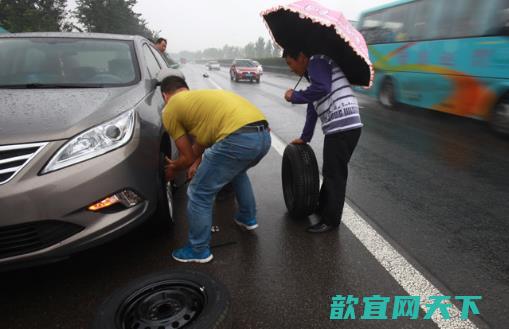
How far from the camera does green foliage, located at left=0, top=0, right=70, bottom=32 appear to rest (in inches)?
884

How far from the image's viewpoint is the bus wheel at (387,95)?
1007cm

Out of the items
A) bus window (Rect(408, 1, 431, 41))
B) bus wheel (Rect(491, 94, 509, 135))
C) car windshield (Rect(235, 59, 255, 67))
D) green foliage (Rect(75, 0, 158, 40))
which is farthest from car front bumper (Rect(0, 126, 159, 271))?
green foliage (Rect(75, 0, 158, 40))

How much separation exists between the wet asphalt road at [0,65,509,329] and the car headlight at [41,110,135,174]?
79cm

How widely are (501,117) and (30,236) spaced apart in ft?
23.7

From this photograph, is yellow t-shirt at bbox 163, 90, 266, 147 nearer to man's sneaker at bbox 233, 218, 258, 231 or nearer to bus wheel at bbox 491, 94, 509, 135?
man's sneaker at bbox 233, 218, 258, 231

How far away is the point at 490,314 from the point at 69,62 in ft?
12.5

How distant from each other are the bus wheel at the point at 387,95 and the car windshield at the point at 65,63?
8065 mm

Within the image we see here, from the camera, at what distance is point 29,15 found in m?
22.3

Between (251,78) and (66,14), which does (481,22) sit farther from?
(66,14)

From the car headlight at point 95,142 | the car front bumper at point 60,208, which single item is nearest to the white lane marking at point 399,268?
the car front bumper at point 60,208

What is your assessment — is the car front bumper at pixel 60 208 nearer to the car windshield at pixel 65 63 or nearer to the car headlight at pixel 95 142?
the car headlight at pixel 95 142

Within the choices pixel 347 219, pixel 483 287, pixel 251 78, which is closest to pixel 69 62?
pixel 347 219

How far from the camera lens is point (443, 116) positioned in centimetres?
903

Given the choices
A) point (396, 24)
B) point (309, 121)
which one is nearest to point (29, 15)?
point (396, 24)
